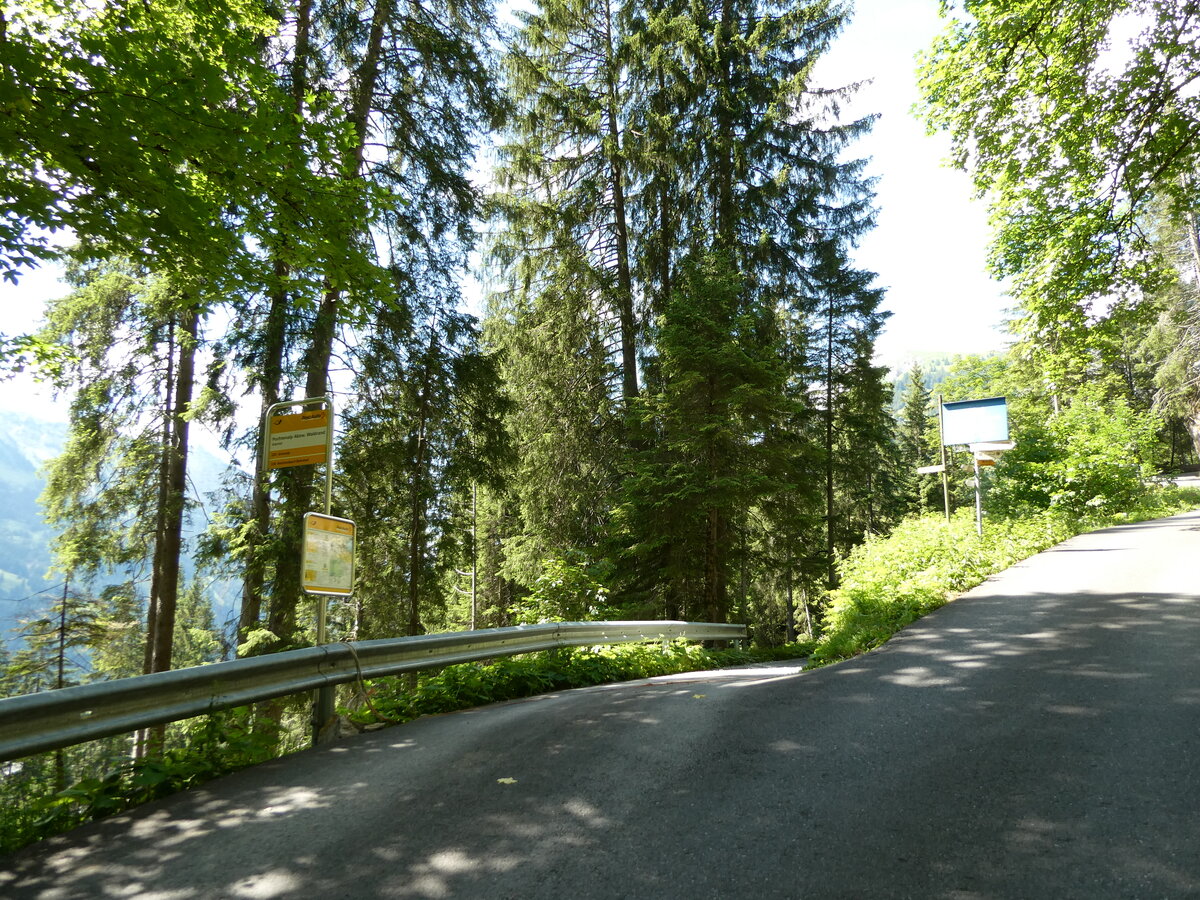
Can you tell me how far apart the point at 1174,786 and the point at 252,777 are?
5.00 meters

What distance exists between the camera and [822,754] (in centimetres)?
→ 402

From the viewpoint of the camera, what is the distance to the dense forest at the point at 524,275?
686 cm

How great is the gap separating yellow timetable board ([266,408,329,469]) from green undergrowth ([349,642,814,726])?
85.4 inches

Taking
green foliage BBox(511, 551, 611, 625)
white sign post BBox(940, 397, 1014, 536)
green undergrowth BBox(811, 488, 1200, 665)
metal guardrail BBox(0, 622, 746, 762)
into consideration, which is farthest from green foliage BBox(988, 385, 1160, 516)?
metal guardrail BBox(0, 622, 746, 762)

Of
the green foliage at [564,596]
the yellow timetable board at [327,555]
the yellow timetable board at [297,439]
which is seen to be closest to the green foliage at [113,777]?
the yellow timetable board at [327,555]

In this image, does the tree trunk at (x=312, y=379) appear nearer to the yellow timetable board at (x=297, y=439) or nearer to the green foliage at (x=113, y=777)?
the yellow timetable board at (x=297, y=439)

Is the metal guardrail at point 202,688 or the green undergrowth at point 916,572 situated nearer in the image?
the metal guardrail at point 202,688

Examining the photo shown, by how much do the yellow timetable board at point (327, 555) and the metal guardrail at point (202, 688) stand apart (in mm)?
528

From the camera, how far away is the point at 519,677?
25.3 feet

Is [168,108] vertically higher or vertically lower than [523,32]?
lower

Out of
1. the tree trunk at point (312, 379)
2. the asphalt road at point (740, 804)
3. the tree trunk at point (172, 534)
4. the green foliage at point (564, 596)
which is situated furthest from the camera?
the tree trunk at point (172, 534)

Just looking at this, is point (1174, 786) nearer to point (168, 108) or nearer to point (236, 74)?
point (168, 108)

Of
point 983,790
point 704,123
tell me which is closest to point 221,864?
point 983,790

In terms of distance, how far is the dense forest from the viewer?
6.86 m
